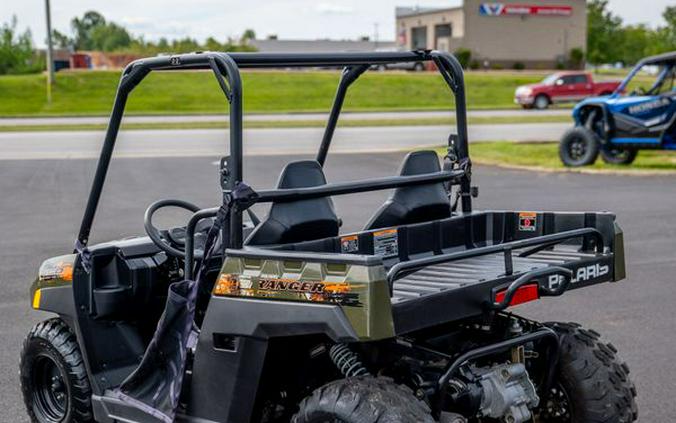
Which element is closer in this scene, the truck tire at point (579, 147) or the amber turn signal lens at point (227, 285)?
the amber turn signal lens at point (227, 285)

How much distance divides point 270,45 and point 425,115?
49.7 metres

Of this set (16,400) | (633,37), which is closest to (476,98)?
(16,400)

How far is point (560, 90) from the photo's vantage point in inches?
1730

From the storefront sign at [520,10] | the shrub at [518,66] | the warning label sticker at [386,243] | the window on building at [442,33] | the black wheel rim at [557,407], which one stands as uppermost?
the storefront sign at [520,10]

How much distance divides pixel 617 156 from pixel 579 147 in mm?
756

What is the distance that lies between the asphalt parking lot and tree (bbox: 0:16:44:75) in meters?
Answer: 48.0

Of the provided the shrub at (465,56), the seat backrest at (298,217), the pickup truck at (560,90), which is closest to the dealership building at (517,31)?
the shrub at (465,56)

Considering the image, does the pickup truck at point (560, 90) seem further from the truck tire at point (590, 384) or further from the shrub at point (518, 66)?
the truck tire at point (590, 384)

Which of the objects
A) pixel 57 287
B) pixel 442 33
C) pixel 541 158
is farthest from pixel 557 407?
pixel 442 33

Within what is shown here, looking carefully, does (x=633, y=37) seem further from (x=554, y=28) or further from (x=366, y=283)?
(x=366, y=283)

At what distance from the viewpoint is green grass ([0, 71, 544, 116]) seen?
44922mm

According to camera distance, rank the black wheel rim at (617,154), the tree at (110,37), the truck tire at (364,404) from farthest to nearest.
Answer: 1. the tree at (110,37)
2. the black wheel rim at (617,154)
3. the truck tire at (364,404)

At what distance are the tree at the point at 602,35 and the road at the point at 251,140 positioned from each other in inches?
2573

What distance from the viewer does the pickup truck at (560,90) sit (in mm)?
43219
